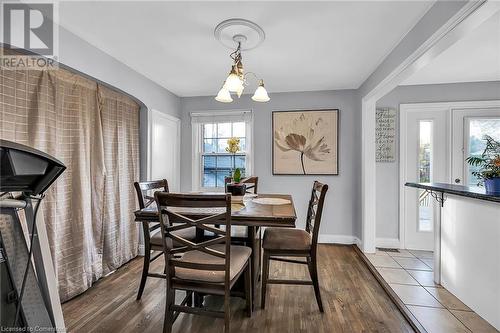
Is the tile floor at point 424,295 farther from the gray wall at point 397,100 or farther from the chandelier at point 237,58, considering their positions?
the chandelier at point 237,58

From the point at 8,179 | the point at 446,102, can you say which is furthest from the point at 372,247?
the point at 8,179

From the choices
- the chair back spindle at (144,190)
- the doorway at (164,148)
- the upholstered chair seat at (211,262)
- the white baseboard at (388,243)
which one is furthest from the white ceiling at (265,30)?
the white baseboard at (388,243)

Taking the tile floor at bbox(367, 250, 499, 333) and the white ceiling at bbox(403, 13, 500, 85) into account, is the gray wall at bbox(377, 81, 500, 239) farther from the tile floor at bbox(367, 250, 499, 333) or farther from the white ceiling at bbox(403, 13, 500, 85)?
the tile floor at bbox(367, 250, 499, 333)

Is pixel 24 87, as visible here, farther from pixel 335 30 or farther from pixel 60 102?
pixel 335 30

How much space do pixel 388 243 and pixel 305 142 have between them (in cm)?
186

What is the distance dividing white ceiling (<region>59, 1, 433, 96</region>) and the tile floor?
7.65 ft

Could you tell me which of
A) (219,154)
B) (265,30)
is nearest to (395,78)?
(265,30)

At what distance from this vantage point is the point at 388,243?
3463 millimetres

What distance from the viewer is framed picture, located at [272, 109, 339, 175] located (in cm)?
367

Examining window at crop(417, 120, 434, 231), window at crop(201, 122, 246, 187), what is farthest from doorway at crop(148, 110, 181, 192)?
window at crop(417, 120, 434, 231)

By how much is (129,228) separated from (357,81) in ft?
11.7

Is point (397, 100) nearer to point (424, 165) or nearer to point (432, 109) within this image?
point (432, 109)

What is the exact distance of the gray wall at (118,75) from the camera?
2039 millimetres

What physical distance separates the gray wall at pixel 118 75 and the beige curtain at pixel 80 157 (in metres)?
0.16
